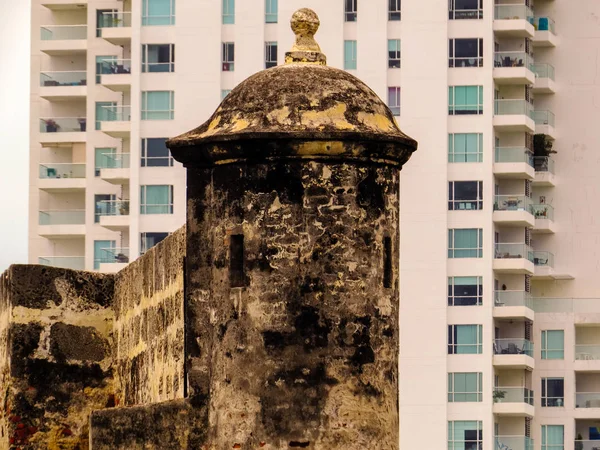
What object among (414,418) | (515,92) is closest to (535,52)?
(515,92)

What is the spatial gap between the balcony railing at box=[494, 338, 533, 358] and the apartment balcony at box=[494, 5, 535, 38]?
1292 centimetres

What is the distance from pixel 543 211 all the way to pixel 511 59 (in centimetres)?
699

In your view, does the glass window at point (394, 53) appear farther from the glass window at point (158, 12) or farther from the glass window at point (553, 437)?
the glass window at point (553, 437)

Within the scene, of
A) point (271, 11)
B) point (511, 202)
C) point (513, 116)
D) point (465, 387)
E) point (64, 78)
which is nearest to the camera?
point (465, 387)

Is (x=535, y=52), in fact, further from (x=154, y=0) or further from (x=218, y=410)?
(x=218, y=410)

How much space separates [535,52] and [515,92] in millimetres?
3016

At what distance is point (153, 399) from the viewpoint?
69.9 ft

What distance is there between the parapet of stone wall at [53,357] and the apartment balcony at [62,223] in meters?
88.6

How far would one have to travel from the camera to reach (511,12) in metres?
107

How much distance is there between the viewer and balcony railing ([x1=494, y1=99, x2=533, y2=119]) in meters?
105

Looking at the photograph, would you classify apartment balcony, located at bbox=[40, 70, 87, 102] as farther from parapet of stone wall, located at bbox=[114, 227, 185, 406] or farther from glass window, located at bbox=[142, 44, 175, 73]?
parapet of stone wall, located at bbox=[114, 227, 185, 406]

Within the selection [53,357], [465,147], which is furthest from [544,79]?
[53,357]

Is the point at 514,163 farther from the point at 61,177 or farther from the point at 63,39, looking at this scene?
the point at 63,39

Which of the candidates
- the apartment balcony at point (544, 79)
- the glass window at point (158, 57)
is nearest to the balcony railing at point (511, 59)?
the apartment balcony at point (544, 79)
